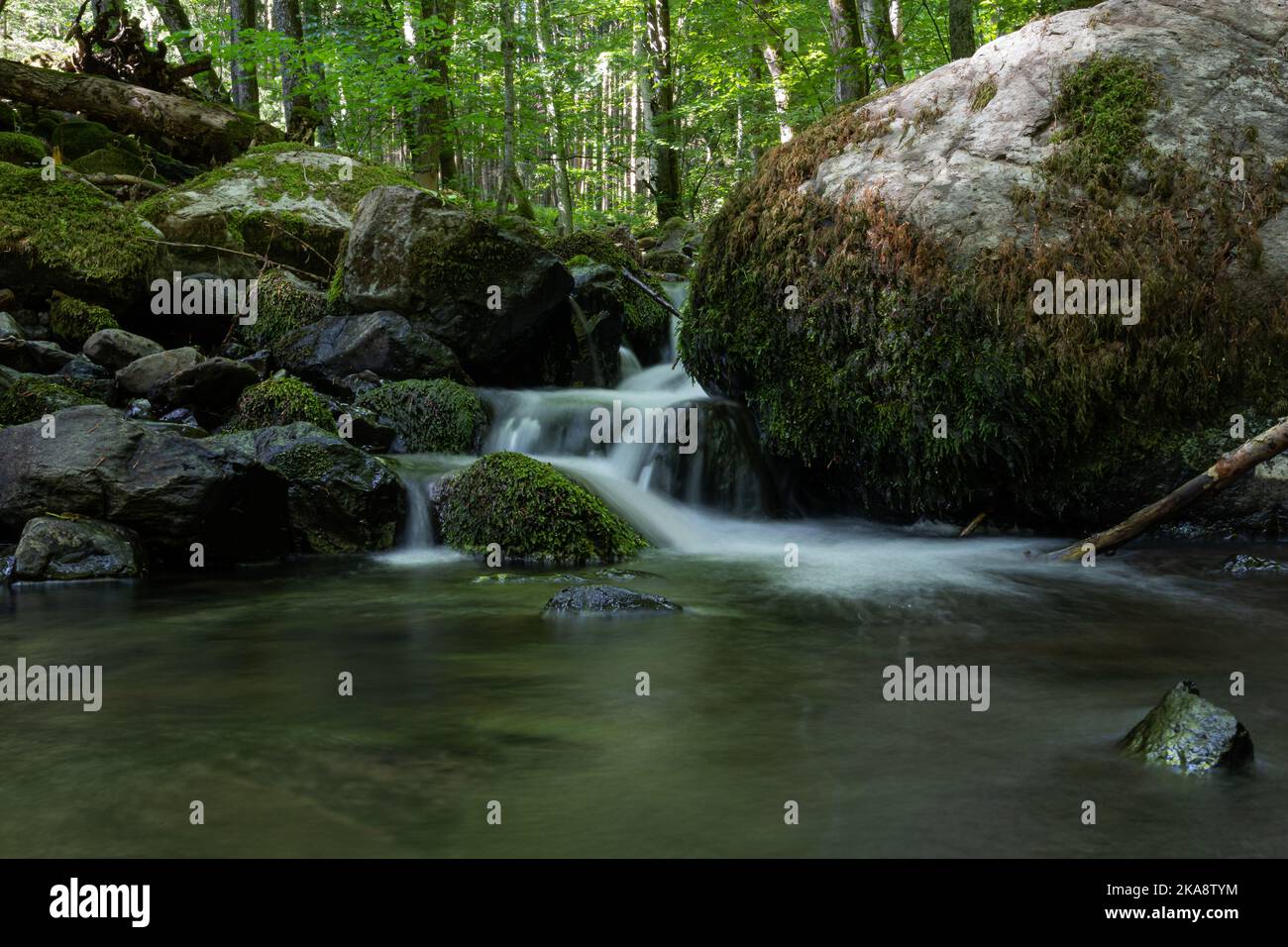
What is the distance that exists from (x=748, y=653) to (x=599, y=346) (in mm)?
7613

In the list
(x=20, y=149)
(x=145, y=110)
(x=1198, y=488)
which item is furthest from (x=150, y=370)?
(x=1198, y=488)

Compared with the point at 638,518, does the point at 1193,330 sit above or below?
above

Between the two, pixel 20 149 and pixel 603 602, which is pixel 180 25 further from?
pixel 603 602

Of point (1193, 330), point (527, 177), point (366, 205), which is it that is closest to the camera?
point (1193, 330)

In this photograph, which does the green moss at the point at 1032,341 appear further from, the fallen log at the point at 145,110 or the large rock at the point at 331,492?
the fallen log at the point at 145,110

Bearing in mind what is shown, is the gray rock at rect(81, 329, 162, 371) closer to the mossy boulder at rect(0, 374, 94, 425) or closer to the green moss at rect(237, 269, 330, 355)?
the mossy boulder at rect(0, 374, 94, 425)

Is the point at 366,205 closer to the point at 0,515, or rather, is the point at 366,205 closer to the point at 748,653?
the point at 0,515

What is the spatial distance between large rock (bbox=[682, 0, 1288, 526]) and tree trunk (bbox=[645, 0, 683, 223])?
12.1m

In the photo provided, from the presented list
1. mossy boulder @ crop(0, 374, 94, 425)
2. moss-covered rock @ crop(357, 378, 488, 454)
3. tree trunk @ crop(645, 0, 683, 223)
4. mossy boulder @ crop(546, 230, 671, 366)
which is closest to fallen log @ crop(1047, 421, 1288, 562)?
moss-covered rock @ crop(357, 378, 488, 454)

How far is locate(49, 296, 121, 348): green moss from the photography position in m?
9.98

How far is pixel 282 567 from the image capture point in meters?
7.06
